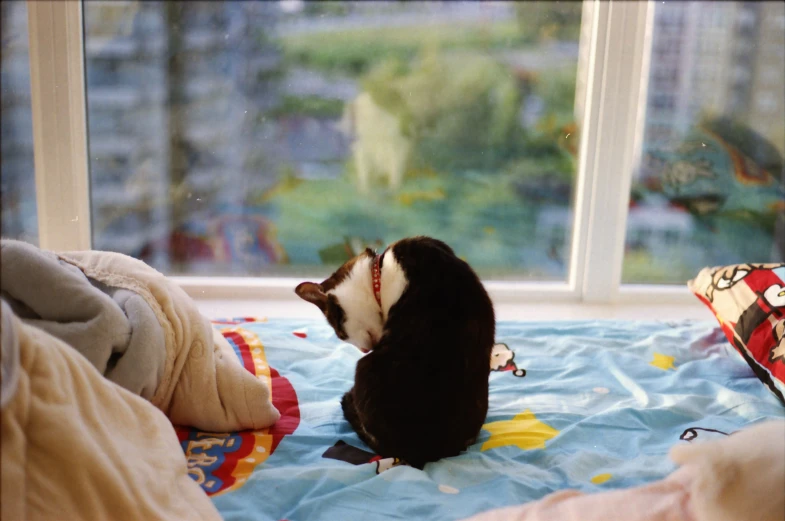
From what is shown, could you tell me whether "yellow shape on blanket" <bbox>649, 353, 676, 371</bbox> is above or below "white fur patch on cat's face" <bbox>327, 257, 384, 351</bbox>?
below

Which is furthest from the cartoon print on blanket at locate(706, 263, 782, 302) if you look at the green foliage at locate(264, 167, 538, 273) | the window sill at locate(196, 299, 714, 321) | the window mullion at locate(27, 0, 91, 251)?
the window mullion at locate(27, 0, 91, 251)

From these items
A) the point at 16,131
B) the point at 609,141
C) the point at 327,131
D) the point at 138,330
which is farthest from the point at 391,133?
the point at 138,330

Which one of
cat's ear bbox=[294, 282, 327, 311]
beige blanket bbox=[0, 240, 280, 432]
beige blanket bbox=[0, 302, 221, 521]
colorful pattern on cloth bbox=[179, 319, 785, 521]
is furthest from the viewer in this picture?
cat's ear bbox=[294, 282, 327, 311]

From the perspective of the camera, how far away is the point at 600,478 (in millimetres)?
1201

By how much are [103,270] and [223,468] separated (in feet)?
1.31

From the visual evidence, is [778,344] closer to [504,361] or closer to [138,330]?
[504,361]

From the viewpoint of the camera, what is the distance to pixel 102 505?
2.89ft

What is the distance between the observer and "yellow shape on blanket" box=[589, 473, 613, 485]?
1191mm

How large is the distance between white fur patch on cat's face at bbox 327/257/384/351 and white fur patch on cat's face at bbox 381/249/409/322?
0.11 ft

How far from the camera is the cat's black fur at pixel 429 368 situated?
3.88 feet

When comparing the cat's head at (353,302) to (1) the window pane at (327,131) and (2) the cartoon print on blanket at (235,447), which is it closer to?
(2) the cartoon print on blanket at (235,447)

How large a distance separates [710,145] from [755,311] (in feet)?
3.04

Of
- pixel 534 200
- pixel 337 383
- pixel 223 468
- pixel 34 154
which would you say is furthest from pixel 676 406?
pixel 34 154

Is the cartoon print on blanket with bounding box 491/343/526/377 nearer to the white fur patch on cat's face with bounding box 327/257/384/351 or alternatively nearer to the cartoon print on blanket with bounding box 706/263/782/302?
the white fur patch on cat's face with bounding box 327/257/384/351
